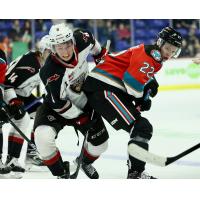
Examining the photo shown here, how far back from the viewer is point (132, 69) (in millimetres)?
3189

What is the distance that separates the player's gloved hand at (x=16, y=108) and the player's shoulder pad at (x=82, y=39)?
708 millimetres

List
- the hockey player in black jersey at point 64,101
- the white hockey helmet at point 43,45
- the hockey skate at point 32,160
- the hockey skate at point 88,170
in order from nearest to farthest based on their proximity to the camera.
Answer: the hockey player in black jersey at point 64,101 < the hockey skate at point 88,170 < the white hockey helmet at point 43,45 < the hockey skate at point 32,160

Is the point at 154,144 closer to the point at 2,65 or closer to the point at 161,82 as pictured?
the point at 2,65

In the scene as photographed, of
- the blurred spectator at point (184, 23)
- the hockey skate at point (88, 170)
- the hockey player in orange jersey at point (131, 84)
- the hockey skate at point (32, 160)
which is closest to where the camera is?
the hockey player in orange jersey at point (131, 84)

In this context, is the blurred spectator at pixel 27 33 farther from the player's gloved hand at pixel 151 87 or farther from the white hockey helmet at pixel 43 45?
the player's gloved hand at pixel 151 87

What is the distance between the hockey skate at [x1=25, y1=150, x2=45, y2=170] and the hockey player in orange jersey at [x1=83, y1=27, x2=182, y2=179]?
3.36 ft

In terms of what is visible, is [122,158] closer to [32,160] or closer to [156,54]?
[32,160]

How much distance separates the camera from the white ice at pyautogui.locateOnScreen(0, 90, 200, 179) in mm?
3871

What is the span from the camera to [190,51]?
9.34 m

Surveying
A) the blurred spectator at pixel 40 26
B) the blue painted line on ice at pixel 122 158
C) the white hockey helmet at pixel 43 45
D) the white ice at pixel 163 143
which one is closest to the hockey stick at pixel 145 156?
the white ice at pixel 163 143

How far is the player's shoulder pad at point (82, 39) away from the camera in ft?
11.3

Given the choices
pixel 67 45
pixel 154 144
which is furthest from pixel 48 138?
pixel 154 144

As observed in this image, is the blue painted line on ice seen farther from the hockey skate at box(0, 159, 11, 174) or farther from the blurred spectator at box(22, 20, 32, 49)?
the blurred spectator at box(22, 20, 32, 49)

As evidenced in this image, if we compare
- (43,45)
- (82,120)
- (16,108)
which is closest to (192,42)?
(43,45)
